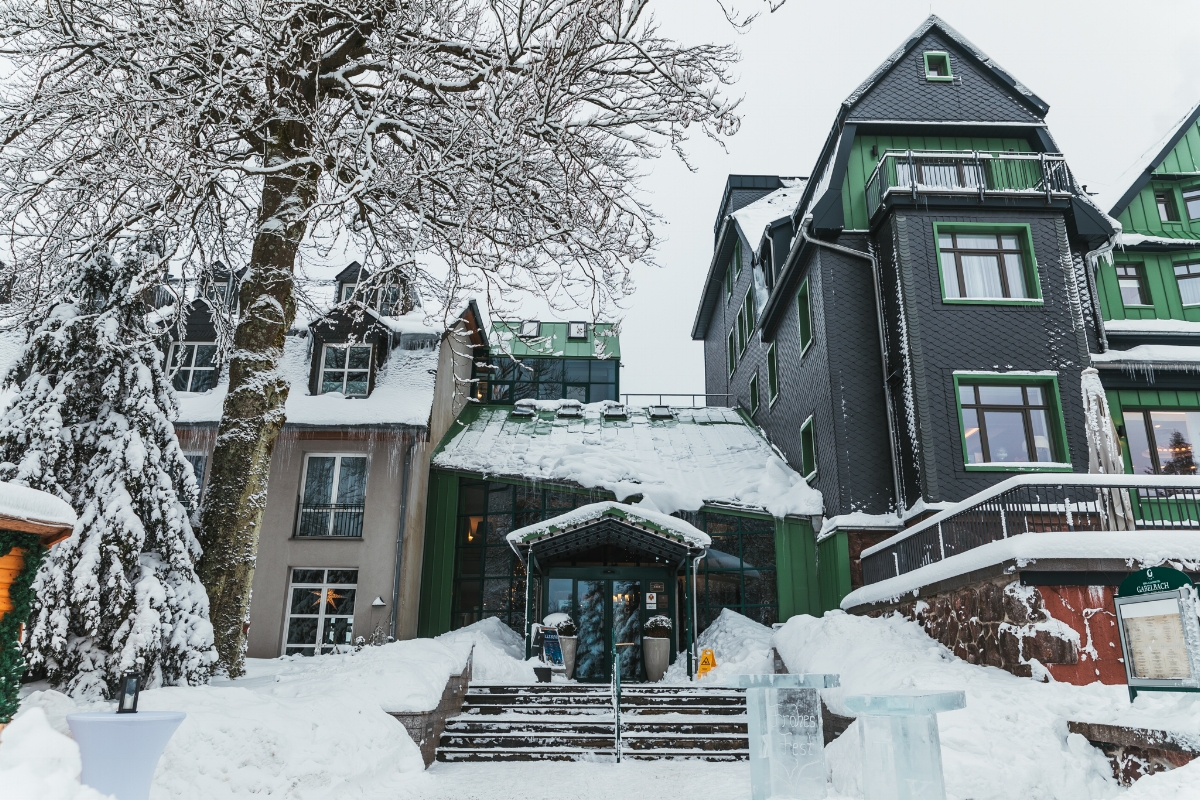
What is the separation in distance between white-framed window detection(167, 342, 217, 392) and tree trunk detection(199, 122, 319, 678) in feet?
31.4

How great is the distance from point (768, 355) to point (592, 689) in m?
11.4

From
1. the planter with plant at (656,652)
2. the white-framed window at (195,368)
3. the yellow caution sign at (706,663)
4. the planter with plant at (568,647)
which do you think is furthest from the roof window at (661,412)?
the white-framed window at (195,368)

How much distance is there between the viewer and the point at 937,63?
17.4 m

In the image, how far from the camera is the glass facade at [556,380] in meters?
26.8

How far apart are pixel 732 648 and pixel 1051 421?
7154 mm

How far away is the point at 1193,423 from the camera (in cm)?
1562

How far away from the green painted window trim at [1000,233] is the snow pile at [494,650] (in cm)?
1023

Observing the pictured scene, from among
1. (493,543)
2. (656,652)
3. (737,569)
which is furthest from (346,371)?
(737,569)

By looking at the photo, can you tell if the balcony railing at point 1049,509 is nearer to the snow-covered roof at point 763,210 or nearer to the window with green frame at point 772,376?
the window with green frame at point 772,376

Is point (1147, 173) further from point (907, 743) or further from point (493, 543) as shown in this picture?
point (907, 743)

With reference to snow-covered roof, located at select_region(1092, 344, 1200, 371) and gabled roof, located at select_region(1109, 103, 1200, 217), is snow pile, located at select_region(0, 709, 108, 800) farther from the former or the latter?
gabled roof, located at select_region(1109, 103, 1200, 217)

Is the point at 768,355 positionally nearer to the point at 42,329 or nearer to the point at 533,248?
the point at 533,248

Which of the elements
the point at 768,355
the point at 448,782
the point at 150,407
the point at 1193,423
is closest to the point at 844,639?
the point at 448,782

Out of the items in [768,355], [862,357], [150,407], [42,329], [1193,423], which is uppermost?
[768,355]
